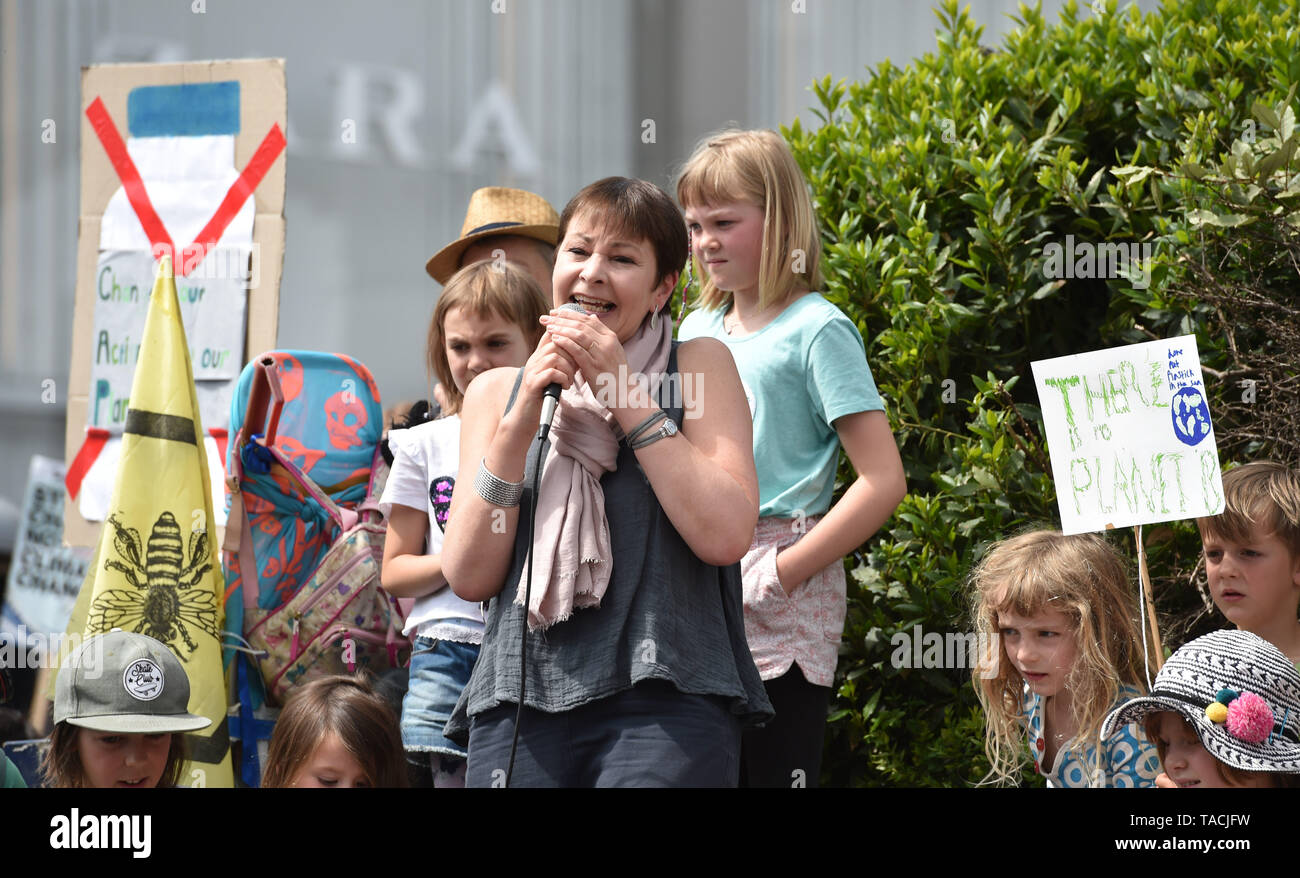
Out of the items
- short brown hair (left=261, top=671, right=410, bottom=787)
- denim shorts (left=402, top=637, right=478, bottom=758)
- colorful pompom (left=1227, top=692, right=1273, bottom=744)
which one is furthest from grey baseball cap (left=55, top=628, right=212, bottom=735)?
colorful pompom (left=1227, top=692, right=1273, bottom=744)

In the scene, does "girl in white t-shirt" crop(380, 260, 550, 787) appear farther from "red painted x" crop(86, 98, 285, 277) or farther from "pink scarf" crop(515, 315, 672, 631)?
"red painted x" crop(86, 98, 285, 277)

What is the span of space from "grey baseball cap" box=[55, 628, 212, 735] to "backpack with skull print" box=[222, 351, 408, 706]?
1.03 feet

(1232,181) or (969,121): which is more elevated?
(969,121)

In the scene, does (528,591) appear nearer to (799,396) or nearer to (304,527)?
(799,396)

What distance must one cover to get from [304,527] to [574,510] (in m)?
1.71

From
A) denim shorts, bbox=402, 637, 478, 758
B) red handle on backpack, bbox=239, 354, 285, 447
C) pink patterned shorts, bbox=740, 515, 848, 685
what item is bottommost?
denim shorts, bbox=402, 637, 478, 758

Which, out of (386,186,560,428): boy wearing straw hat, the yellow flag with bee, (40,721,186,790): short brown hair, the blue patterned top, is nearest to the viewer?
the blue patterned top

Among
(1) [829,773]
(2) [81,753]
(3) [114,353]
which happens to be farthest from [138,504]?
(1) [829,773]

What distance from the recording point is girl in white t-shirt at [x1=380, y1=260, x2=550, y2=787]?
11.3 ft

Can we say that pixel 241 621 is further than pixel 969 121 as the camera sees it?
No

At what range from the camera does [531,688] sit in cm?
251

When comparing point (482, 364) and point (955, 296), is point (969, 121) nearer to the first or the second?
point (955, 296)
